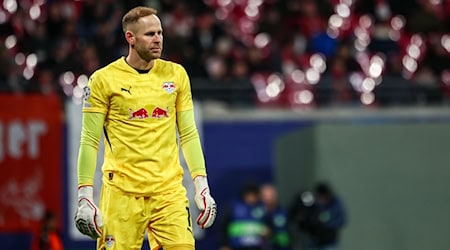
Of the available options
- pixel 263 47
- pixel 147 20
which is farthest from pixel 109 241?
pixel 263 47

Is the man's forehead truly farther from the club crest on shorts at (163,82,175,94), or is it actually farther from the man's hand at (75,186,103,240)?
the man's hand at (75,186,103,240)

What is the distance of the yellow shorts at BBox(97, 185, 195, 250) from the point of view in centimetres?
773

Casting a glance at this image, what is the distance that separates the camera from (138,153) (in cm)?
782

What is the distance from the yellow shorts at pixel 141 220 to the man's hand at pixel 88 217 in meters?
0.15

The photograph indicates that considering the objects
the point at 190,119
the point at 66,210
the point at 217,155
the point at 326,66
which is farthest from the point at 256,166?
the point at 190,119

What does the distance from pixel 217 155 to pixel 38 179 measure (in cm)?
310

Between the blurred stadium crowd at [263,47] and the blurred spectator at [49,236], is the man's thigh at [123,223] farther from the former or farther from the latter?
the blurred stadium crowd at [263,47]

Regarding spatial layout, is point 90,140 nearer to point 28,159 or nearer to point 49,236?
point 49,236

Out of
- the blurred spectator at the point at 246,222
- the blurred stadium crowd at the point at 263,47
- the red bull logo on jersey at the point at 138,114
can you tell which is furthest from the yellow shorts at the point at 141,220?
the blurred stadium crowd at the point at 263,47

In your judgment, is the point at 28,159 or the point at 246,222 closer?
the point at 246,222

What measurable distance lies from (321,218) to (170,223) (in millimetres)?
8260

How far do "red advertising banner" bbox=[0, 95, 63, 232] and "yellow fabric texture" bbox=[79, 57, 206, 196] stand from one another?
9.46 meters

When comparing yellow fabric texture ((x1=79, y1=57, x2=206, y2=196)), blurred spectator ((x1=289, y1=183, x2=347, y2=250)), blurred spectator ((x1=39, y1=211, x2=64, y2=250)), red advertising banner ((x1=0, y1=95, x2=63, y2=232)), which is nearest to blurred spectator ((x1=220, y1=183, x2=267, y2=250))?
blurred spectator ((x1=289, y1=183, x2=347, y2=250))

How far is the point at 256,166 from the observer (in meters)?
19.4
